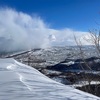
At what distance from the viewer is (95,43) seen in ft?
26.7

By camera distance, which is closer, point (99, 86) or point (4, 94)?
point (4, 94)

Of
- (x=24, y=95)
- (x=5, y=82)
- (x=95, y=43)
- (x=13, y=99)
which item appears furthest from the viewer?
(x=95, y=43)

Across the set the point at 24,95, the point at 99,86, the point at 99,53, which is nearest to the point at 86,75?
the point at 99,86

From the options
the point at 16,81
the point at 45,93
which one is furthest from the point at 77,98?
the point at 16,81

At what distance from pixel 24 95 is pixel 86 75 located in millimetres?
8117

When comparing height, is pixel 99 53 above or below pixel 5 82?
above

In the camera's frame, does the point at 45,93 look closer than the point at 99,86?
Yes

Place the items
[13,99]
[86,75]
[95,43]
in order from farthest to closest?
[86,75] < [95,43] < [13,99]

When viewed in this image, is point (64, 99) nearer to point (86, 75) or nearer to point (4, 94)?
point (4, 94)

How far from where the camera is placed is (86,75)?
10.4 m

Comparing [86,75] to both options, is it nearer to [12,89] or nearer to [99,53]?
[99,53]

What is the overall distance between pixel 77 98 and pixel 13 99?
2.29 feet

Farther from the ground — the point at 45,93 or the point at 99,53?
the point at 99,53

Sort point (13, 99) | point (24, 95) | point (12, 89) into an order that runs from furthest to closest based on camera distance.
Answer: point (12, 89) < point (24, 95) < point (13, 99)
